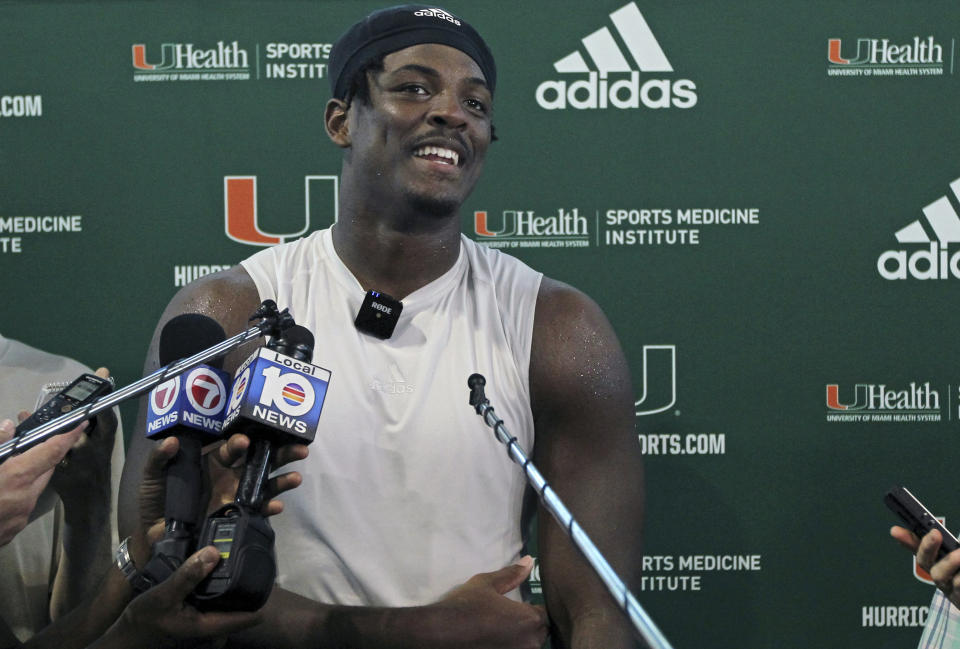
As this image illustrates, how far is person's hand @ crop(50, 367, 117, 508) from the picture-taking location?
191 centimetres

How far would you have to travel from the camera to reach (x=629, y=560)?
1.79 m

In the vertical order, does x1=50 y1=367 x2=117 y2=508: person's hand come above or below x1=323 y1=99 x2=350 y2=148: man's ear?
below

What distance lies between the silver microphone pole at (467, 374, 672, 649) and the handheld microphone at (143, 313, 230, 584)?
0.34m

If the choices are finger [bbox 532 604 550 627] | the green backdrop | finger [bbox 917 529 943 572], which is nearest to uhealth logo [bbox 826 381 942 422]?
the green backdrop

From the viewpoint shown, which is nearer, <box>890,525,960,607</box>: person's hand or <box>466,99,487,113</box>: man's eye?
<box>890,525,960,607</box>: person's hand

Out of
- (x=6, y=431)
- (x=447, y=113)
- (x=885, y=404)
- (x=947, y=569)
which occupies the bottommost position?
(x=947, y=569)

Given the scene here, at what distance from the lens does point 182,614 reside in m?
1.24

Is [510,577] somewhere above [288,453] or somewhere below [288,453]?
below

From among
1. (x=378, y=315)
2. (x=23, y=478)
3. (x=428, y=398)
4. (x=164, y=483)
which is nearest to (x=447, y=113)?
(x=378, y=315)

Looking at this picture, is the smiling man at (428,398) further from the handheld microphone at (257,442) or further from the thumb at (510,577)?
the handheld microphone at (257,442)

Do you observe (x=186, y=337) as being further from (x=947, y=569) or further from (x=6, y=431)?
(x=947, y=569)

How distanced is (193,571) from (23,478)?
58 cm

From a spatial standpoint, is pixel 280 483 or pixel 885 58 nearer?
pixel 280 483

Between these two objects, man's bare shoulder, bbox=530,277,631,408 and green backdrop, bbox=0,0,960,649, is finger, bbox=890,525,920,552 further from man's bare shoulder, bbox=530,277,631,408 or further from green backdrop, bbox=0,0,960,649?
green backdrop, bbox=0,0,960,649
